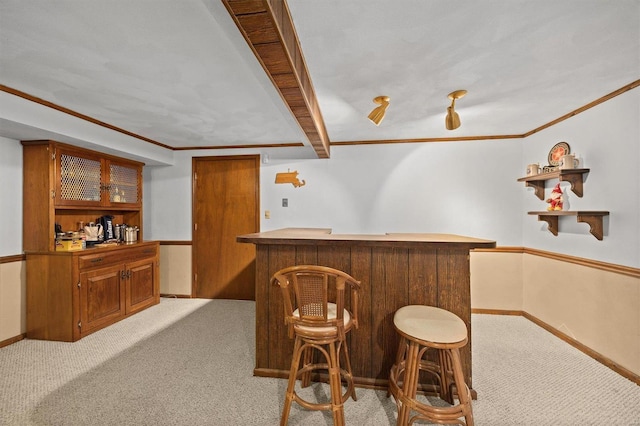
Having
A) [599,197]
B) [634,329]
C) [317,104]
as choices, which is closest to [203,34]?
[317,104]

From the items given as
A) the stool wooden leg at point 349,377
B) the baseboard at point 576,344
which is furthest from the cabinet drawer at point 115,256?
the baseboard at point 576,344

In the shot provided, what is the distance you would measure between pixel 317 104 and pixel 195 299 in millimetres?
3318

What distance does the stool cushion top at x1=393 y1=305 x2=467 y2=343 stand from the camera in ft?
4.81

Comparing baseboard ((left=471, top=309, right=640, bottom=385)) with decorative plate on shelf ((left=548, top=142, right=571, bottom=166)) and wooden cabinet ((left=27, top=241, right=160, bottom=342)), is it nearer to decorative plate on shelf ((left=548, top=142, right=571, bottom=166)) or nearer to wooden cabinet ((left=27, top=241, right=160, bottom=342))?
decorative plate on shelf ((left=548, top=142, right=571, bottom=166))

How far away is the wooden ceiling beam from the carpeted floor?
205cm

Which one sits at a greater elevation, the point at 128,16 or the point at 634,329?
the point at 128,16

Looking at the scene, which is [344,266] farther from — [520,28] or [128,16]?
[128,16]

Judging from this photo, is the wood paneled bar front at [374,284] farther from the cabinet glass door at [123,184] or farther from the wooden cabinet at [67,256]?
the cabinet glass door at [123,184]

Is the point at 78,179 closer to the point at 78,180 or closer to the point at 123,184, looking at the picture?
the point at 78,180

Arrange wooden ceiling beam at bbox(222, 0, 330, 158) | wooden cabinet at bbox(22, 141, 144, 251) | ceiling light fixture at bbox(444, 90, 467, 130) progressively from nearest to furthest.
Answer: wooden ceiling beam at bbox(222, 0, 330, 158) < ceiling light fixture at bbox(444, 90, 467, 130) < wooden cabinet at bbox(22, 141, 144, 251)

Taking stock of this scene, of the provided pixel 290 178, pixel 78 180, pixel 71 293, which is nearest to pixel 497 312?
pixel 290 178

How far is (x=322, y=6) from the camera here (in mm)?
1307

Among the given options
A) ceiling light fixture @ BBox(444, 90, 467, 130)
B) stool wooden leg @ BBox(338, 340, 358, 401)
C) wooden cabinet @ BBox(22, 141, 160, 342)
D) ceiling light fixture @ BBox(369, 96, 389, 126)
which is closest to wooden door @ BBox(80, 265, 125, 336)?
wooden cabinet @ BBox(22, 141, 160, 342)

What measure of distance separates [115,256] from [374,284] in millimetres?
3027
